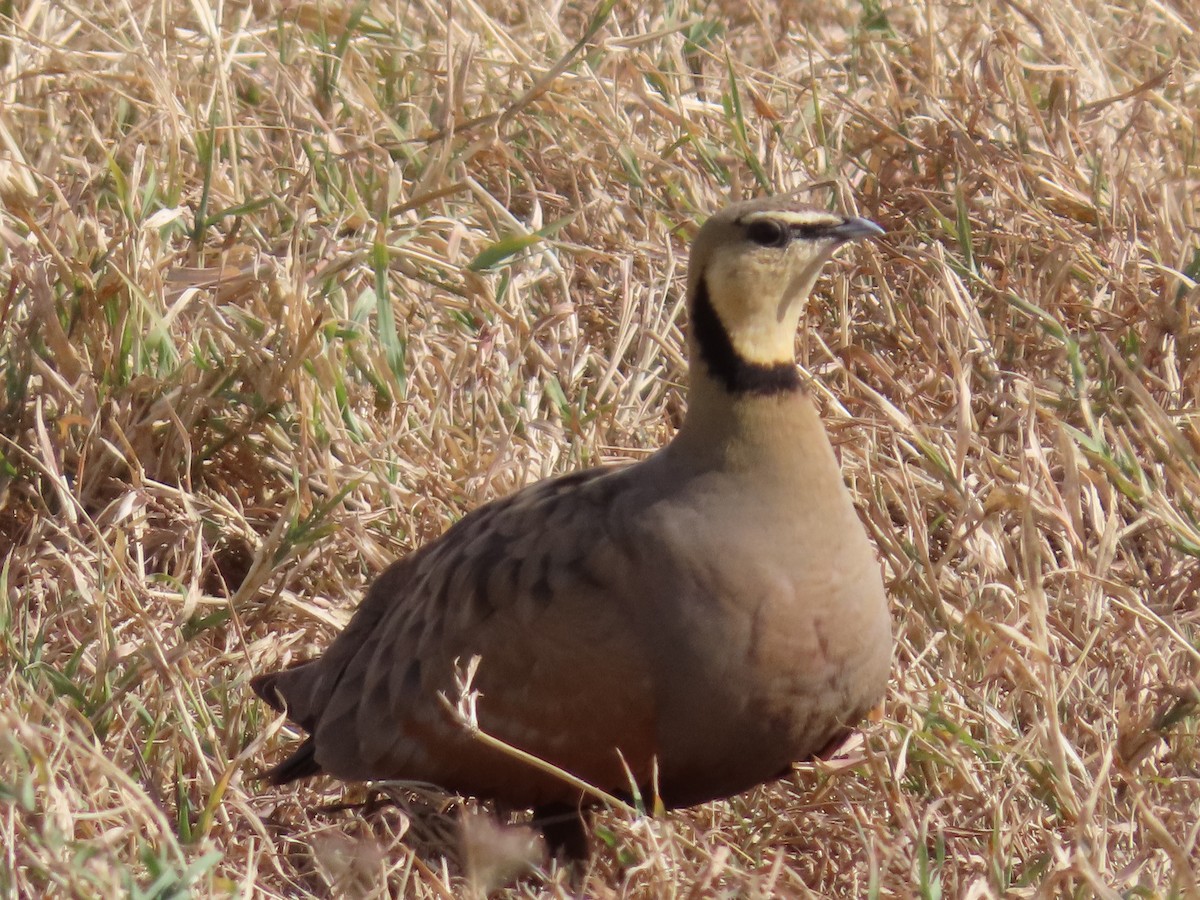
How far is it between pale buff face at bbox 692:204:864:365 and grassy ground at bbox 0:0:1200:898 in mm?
522

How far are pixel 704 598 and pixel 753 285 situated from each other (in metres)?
0.55

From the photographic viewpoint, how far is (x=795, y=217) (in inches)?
130

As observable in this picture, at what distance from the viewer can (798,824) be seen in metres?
3.52

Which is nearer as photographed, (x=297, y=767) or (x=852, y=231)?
(x=852, y=231)

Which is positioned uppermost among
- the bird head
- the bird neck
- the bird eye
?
the bird eye

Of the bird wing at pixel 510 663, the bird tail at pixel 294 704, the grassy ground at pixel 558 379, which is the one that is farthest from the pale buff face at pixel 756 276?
the bird tail at pixel 294 704

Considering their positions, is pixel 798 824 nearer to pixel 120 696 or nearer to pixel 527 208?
pixel 120 696

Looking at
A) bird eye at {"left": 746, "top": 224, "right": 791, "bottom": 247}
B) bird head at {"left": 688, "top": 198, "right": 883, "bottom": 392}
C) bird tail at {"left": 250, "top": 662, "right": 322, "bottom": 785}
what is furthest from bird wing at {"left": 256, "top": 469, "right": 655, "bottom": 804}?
bird eye at {"left": 746, "top": 224, "right": 791, "bottom": 247}

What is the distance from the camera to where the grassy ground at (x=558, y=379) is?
3289 mm

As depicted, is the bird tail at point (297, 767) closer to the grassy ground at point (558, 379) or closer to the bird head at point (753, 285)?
the grassy ground at point (558, 379)

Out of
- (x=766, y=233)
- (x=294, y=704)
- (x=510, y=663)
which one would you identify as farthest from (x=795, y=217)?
(x=294, y=704)

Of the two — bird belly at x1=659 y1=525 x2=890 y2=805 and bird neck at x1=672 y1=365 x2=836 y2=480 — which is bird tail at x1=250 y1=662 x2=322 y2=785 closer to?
bird belly at x1=659 y1=525 x2=890 y2=805

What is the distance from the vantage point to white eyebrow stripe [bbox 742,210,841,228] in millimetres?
3270

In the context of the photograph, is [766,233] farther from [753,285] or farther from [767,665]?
[767,665]
